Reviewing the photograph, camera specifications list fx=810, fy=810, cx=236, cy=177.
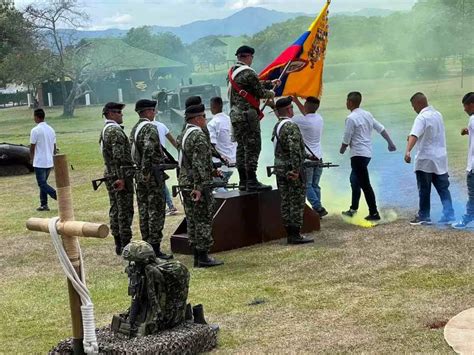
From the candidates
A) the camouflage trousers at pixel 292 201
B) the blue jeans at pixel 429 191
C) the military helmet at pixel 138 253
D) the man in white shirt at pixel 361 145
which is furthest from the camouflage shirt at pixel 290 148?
the military helmet at pixel 138 253

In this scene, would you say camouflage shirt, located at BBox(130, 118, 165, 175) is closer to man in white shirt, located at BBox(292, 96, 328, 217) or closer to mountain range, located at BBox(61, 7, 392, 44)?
man in white shirt, located at BBox(292, 96, 328, 217)

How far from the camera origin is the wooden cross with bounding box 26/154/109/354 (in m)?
4.79

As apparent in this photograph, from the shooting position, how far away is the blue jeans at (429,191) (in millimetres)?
10195

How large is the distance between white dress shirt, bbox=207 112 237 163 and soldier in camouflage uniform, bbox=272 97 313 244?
201 cm

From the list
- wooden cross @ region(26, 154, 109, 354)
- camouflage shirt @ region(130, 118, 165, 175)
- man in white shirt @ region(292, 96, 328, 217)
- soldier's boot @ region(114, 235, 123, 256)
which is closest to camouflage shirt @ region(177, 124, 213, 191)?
camouflage shirt @ region(130, 118, 165, 175)

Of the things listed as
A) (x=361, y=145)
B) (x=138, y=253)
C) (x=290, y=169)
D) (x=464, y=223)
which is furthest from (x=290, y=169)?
(x=138, y=253)

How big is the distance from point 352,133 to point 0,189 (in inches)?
375

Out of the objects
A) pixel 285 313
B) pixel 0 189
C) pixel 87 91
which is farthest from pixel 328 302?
pixel 87 91

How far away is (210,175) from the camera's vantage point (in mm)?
8930

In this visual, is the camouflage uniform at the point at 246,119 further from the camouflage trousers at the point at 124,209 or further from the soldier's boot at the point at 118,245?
the soldier's boot at the point at 118,245

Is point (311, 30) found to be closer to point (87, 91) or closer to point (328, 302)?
point (328, 302)

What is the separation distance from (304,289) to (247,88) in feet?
10.2

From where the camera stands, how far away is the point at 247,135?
10.1 meters

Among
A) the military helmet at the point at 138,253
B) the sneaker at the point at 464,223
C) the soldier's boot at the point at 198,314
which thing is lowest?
the sneaker at the point at 464,223
